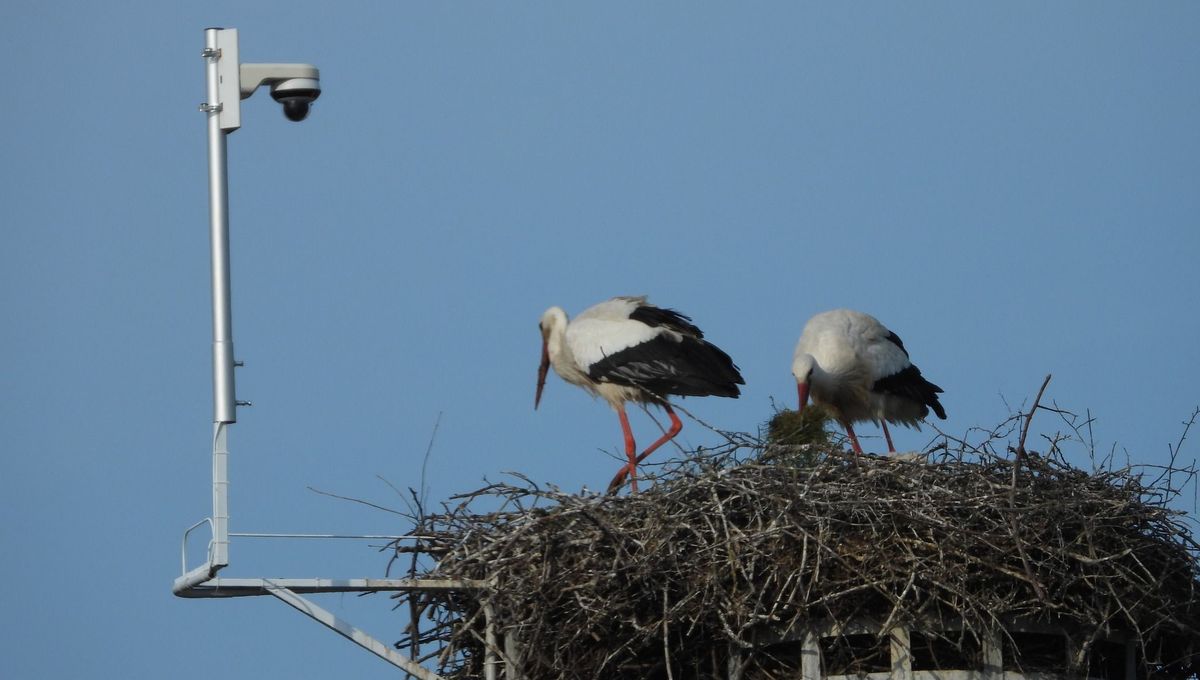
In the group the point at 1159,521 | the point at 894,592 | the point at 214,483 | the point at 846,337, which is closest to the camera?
the point at 214,483

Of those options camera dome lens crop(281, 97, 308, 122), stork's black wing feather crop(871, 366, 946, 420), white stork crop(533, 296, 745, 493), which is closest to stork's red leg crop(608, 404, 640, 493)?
white stork crop(533, 296, 745, 493)

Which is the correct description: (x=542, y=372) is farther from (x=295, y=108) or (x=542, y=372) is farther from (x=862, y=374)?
(x=295, y=108)

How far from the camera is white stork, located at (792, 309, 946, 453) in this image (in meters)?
14.3

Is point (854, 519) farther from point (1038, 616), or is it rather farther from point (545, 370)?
point (545, 370)

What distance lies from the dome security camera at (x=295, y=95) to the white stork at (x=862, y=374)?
558cm

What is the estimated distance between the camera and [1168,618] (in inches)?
395

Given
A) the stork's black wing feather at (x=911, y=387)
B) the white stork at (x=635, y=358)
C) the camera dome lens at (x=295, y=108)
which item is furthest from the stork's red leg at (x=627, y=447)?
the camera dome lens at (x=295, y=108)

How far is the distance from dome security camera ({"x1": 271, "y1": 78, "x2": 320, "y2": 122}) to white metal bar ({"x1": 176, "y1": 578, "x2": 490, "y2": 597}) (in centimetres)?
220

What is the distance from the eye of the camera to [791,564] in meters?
9.81

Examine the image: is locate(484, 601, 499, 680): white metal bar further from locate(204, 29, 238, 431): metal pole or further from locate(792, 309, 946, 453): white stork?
locate(792, 309, 946, 453): white stork

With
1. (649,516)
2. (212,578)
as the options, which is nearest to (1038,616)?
(649,516)

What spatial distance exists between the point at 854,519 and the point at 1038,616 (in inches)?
40.9

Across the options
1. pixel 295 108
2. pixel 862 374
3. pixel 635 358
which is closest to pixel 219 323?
pixel 295 108

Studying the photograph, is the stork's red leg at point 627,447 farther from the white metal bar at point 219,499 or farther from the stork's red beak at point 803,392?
the white metal bar at point 219,499
